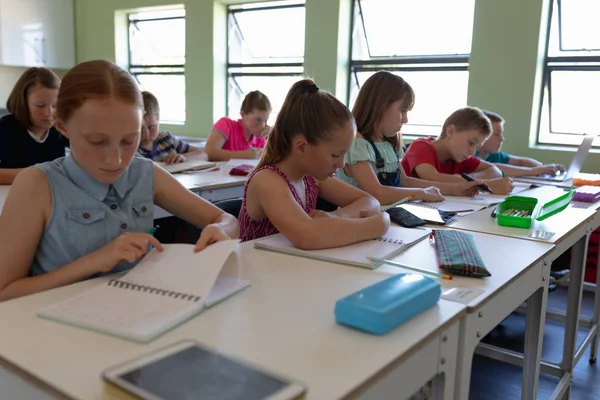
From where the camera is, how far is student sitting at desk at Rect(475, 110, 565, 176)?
3021mm

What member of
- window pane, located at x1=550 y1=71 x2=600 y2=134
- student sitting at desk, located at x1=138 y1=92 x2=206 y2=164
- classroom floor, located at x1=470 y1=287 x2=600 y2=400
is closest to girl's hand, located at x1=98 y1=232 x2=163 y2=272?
classroom floor, located at x1=470 y1=287 x2=600 y2=400

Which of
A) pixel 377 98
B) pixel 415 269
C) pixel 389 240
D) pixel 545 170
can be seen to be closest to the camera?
pixel 415 269

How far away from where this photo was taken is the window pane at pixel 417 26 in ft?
13.2

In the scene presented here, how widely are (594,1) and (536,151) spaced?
1.06 metres

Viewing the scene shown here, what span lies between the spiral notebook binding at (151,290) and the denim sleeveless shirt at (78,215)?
0.59 ft

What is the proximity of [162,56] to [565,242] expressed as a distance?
503 cm

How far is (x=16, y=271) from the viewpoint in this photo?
1.00m

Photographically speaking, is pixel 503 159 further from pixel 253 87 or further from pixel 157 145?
pixel 253 87

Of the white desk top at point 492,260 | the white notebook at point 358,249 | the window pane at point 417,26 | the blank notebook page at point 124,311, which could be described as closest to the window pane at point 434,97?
the window pane at point 417,26

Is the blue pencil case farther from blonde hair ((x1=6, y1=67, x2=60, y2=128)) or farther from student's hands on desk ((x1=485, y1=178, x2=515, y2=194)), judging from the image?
blonde hair ((x1=6, y1=67, x2=60, y2=128))

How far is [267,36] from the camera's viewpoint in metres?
5.09

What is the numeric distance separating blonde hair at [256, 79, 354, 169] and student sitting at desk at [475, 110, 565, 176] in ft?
6.21

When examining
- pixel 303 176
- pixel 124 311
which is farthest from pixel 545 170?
pixel 124 311

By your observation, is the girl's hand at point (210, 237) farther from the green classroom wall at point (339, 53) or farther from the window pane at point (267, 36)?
the window pane at point (267, 36)
